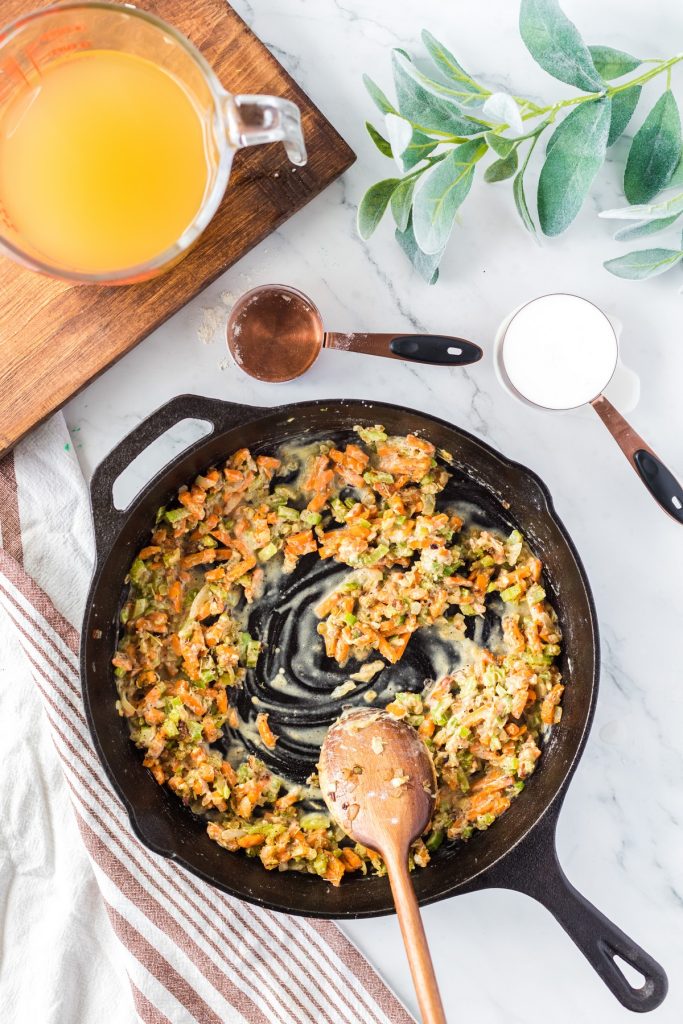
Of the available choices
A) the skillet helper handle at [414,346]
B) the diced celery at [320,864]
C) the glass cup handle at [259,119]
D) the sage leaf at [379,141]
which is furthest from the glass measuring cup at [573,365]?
the diced celery at [320,864]

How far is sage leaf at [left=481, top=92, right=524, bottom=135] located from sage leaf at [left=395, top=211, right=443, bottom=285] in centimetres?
31

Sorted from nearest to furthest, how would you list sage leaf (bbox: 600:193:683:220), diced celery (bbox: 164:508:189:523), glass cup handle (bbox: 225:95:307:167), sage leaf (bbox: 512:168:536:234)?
glass cup handle (bbox: 225:95:307:167) → sage leaf (bbox: 600:193:683:220) → sage leaf (bbox: 512:168:536:234) → diced celery (bbox: 164:508:189:523)

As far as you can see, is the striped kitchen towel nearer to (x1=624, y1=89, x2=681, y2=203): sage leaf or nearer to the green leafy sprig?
the green leafy sprig

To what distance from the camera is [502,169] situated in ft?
6.02

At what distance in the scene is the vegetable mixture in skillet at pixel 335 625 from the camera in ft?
6.39

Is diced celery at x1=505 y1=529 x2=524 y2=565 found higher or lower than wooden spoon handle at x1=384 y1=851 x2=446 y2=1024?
higher

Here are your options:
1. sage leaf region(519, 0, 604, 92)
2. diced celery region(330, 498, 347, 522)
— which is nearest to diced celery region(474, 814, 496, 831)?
diced celery region(330, 498, 347, 522)

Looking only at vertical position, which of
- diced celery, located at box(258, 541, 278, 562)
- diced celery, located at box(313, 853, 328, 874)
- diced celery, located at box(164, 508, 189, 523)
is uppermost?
diced celery, located at box(164, 508, 189, 523)

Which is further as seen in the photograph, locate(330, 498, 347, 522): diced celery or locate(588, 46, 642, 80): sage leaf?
locate(330, 498, 347, 522): diced celery

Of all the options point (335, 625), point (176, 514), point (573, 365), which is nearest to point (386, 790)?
point (335, 625)

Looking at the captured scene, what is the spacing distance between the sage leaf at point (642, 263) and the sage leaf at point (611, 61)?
0.35m

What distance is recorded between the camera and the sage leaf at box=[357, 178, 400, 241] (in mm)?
1827

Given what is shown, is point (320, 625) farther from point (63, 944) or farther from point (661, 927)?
point (661, 927)

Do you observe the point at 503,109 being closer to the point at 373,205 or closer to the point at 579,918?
the point at 373,205
